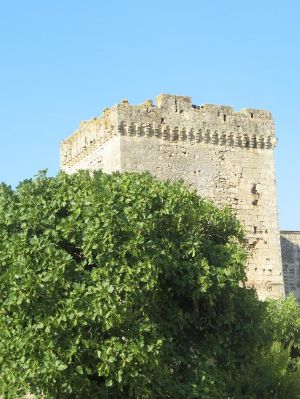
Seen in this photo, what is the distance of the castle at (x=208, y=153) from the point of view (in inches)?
1127

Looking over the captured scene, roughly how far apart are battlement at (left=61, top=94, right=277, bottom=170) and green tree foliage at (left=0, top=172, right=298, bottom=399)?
6953 mm

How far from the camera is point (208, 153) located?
29.9 m

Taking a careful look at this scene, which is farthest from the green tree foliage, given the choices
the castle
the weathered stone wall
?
the weathered stone wall

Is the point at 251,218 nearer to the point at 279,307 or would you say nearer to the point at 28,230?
the point at 279,307

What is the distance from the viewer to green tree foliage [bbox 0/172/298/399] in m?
18.8

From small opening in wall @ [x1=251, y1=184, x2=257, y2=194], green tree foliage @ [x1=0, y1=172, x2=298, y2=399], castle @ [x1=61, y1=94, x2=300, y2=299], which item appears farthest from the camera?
small opening in wall @ [x1=251, y1=184, x2=257, y2=194]

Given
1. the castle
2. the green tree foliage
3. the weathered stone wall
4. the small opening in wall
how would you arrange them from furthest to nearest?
the weathered stone wall < the small opening in wall < the castle < the green tree foliage

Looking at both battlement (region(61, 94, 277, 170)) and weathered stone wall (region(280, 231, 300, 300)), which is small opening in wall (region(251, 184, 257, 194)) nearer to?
battlement (region(61, 94, 277, 170))

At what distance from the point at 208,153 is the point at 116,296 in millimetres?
11867

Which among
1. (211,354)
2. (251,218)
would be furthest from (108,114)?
(211,354)

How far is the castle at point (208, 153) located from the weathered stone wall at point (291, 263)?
3989 mm

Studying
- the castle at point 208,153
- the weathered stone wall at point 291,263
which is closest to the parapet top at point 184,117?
the castle at point 208,153

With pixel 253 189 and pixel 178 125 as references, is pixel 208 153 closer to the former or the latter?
pixel 178 125

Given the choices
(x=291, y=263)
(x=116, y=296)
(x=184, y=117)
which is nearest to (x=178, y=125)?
(x=184, y=117)
